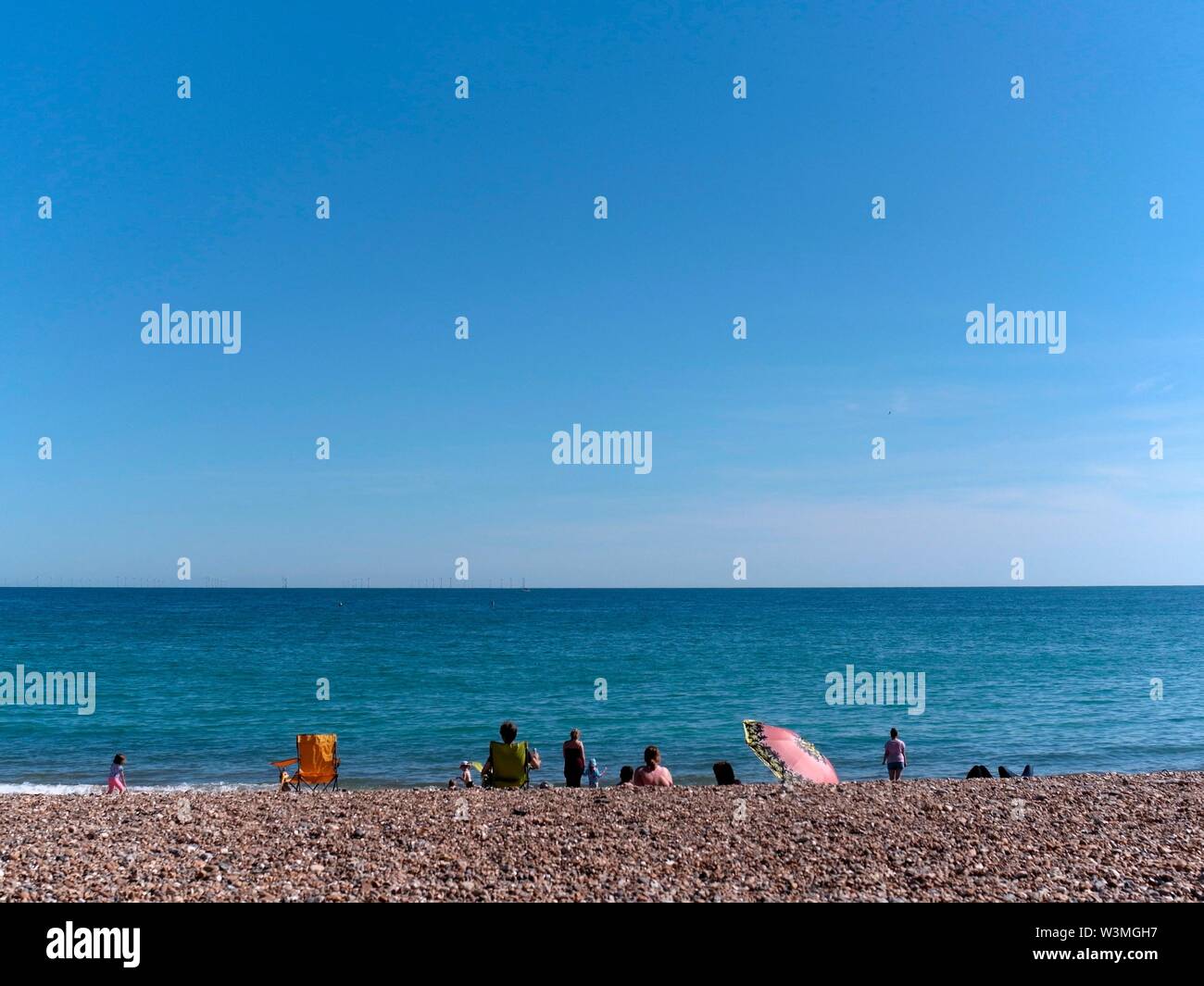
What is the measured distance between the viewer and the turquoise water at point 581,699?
25.1m

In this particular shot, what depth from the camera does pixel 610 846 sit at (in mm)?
10125

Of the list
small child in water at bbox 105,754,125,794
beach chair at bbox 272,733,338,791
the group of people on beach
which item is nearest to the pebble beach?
the group of people on beach

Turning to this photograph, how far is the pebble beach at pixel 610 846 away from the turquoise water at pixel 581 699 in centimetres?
905

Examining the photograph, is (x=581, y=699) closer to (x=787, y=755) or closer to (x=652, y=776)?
(x=787, y=755)

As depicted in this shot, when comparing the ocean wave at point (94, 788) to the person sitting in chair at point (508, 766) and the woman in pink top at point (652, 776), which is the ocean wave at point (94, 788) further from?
the woman in pink top at point (652, 776)

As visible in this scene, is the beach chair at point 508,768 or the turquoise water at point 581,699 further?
the turquoise water at point 581,699

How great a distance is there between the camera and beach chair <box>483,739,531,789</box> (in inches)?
615

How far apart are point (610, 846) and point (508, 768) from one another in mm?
5853

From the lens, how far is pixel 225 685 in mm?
42688
